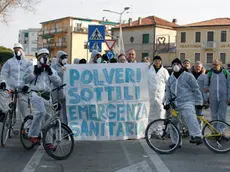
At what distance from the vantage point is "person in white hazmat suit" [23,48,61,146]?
7316 millimetres

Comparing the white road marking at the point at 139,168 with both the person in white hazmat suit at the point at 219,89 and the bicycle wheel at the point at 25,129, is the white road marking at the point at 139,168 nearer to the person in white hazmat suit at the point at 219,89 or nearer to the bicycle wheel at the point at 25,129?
the bicycle wheel at the point at 25,129

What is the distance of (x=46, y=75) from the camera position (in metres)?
7.52

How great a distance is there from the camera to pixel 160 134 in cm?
789

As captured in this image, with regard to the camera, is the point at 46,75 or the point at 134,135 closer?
the point at 46,75

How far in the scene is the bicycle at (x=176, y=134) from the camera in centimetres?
774

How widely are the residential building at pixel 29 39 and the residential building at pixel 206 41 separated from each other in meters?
92.5

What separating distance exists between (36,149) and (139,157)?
2.08 meters

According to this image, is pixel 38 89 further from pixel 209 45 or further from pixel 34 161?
pixel 209 45

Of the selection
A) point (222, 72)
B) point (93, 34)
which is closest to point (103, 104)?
point (222, 72)

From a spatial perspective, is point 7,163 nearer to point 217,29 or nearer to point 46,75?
point 46,75

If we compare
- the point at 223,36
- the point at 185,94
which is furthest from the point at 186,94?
the point at 223,36

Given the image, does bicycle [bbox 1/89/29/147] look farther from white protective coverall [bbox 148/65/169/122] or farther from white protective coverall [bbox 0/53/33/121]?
white protective coverall [bbox 148/65/169/122]

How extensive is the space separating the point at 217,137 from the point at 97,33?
893 centimetres

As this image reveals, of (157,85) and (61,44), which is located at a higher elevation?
(61,44)
